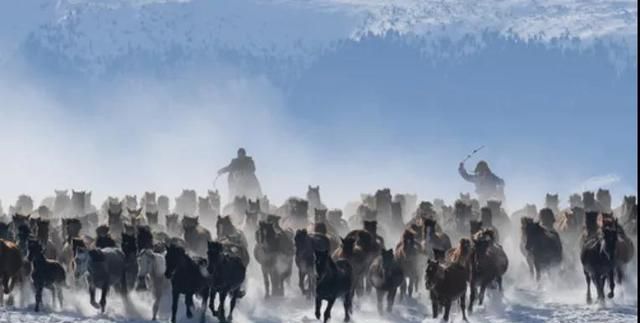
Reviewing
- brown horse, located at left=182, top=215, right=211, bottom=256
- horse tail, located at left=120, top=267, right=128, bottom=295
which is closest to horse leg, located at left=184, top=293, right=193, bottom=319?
horse tail, located at left=120, top=267, right=128, bottom=295

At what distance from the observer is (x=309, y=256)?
102 feet

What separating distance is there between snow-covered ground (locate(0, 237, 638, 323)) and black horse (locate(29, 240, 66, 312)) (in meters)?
0.52

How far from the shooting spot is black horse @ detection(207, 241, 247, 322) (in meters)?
26.6

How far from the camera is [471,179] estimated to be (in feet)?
160

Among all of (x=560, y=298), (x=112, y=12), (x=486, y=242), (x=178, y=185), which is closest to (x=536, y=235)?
(x=560, y=298)

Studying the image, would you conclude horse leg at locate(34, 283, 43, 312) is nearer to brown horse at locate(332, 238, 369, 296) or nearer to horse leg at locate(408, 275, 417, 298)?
brown horse at locate(332, 238, 369, 296)

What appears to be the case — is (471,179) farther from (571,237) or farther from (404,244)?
(404,244)

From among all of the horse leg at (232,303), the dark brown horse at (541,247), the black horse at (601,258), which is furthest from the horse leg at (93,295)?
the dark brown horse at (541,247)

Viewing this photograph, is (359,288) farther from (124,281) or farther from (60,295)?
(60,295)

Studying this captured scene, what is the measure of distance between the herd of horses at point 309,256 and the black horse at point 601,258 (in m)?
0.03

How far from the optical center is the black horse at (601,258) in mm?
29469

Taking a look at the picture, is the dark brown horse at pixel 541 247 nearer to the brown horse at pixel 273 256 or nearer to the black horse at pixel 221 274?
the brown horse at pixel 273 256

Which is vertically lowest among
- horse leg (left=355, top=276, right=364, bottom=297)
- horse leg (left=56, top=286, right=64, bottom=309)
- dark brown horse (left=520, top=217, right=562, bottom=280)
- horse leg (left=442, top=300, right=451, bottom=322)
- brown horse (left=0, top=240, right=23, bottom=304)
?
horse leg (left=442, top=300, right=451, bottom=322)

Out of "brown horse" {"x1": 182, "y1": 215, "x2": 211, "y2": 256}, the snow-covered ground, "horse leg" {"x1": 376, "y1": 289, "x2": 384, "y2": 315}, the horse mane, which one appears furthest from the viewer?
"brown horse" {"x1": 182, "y1": 215, "x2": 211, "y2": 256}
